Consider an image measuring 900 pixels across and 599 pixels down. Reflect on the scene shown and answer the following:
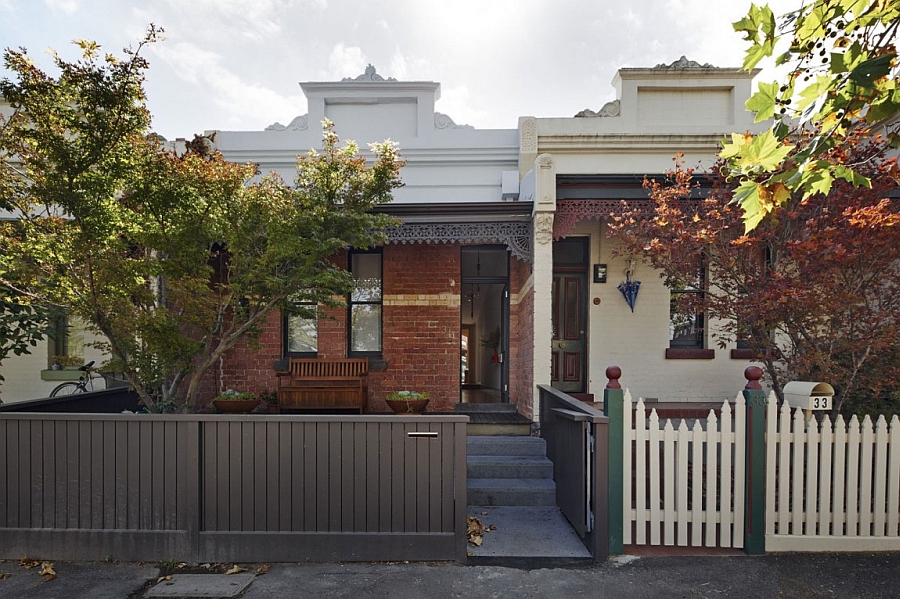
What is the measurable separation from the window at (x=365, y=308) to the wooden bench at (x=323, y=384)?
477 millimetres

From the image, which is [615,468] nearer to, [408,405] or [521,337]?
[408,405]

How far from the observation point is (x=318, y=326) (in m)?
8.65

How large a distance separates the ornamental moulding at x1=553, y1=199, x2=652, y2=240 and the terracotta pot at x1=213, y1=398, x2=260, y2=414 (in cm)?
504

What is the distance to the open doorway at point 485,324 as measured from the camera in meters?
8.89

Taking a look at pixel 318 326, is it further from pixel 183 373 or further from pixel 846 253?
pixel 846 253

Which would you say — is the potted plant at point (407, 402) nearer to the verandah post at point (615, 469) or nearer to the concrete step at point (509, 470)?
the concrete step at point (509, 470)

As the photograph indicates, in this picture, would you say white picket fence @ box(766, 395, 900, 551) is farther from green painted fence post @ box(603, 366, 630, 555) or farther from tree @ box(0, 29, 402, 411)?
tree @ box(0, 29, 402, 411)

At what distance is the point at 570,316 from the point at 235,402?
18.0ft

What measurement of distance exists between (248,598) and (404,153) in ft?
23.0

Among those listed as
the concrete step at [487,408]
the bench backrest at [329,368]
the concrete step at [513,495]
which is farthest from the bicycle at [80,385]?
the concrete step at [513,495]

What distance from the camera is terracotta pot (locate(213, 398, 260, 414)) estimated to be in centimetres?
759

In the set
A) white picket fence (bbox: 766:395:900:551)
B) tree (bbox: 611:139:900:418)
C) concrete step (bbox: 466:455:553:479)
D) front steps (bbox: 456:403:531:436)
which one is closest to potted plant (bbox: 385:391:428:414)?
front steps (bbox: 456:403:531:436)

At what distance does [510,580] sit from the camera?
163 inches

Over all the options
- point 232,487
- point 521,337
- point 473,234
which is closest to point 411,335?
point 521,337
